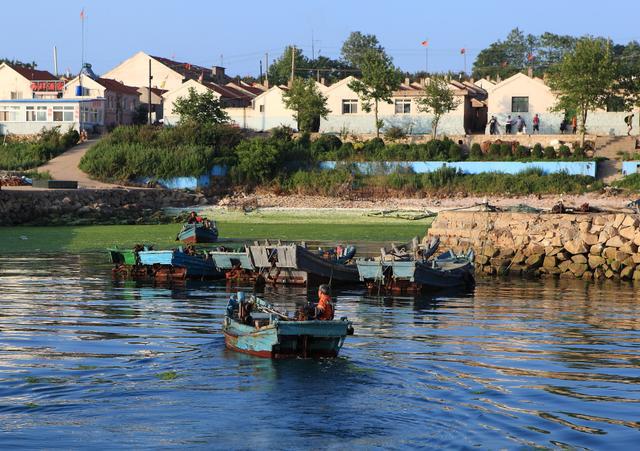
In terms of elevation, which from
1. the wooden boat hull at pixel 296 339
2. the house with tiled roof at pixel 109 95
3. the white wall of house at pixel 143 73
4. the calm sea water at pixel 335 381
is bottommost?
the calm sea water at pixel 335 381

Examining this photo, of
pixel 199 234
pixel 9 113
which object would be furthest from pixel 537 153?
pixel 9 113

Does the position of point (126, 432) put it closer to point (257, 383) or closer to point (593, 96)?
point (257, 383)

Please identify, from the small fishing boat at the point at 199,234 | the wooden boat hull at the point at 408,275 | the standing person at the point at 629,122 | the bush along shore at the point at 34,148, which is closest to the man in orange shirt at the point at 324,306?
the wooden boat hull at the point at 408,275

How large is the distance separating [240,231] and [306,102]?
100 ft

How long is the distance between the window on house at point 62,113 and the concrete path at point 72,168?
16.2 ft

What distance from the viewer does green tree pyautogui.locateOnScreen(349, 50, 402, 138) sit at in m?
84.6

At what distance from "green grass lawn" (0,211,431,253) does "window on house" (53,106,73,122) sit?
29.8 meters

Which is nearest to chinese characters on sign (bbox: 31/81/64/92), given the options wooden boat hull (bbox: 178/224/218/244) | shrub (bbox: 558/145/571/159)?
shrub (bbox: 558/145/571/159)

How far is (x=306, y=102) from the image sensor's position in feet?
285

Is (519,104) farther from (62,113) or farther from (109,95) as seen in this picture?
(62,113)

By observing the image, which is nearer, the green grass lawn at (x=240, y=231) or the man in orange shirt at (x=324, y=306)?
the man in orange shirt at (x=324, y=306)

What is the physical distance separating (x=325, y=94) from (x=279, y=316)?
227 feet

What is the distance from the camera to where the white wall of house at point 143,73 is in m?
112

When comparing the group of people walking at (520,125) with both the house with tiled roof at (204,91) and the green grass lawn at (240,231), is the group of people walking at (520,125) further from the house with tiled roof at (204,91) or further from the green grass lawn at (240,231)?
the house with tiled roof at (204,91)
